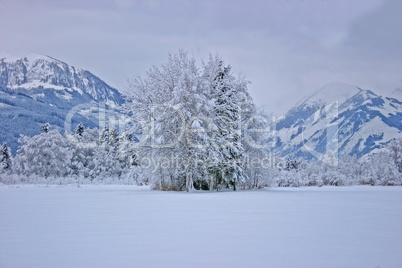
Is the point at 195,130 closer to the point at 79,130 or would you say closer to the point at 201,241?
the point at 201,241

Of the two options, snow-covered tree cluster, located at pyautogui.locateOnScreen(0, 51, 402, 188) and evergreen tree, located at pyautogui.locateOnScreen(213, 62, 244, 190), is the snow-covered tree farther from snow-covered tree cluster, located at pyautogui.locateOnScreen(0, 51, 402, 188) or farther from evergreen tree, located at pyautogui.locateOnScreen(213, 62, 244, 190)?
evergreen tree, located at pyautogui.locateOnScreen(213, 62, 244, 190)

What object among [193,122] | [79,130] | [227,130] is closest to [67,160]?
[79,130]

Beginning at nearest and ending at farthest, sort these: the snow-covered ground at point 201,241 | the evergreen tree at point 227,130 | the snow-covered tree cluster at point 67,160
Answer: the snow-covered ground at point 201,241
the evergreen tree at point 227,130
the snow-covered tree cluster at point 67,160

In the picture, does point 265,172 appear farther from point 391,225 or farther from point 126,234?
point 126,234

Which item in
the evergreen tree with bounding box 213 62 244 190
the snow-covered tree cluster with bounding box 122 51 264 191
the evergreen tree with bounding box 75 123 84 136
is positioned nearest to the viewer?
the snow-covered tree cluster with bounding box 122 51 264 191

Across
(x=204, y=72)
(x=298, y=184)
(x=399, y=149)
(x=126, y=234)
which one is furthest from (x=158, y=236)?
(x=298, y=184)

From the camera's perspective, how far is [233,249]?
17.4 ft

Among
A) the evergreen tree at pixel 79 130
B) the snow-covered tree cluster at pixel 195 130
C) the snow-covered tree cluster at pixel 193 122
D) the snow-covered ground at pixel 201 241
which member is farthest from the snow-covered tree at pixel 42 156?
the snow-covered ground at pixel 201 241

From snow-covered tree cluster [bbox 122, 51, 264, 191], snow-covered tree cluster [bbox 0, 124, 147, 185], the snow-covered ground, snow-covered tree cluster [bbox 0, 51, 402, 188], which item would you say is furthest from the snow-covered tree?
the snow-covered ground

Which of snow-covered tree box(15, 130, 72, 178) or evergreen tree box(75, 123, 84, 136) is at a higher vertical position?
evergreen tree box(75, 123, 84, 136)

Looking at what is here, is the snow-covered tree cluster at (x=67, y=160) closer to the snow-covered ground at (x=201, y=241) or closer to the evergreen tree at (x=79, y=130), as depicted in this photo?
the evergreen tree at (x=79, y=130)

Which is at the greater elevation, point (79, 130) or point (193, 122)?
point (79, 130)

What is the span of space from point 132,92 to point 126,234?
72.4 feet

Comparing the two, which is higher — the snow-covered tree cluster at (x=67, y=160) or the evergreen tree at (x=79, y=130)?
the evergreen tree at (x=79, y=130)
